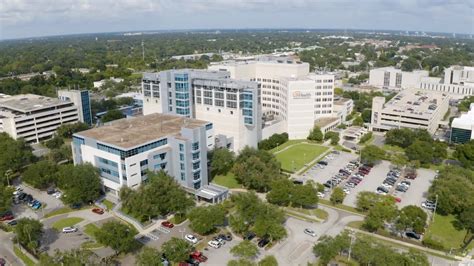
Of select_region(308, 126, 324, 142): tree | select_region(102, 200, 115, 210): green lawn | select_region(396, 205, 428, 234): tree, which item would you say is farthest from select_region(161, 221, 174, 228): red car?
select_region(308, 126, 324, 142): tree

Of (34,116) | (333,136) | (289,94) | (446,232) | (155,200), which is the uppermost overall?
(289,94)

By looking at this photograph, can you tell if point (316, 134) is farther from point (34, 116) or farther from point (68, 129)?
point (34, 116)

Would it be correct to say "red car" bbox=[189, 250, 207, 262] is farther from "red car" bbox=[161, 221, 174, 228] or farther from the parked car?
the parked car

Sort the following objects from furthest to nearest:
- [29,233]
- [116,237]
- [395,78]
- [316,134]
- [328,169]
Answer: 1. [395,78]
2. [316,134]
3. [328,169]
4. [29,233]
5. [116,237]

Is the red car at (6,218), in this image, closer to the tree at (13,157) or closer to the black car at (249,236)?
the tree at (13,157)

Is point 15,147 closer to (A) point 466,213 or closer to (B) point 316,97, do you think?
(B) point 316,97

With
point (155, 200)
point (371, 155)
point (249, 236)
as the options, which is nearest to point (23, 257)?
point (155, 200)
